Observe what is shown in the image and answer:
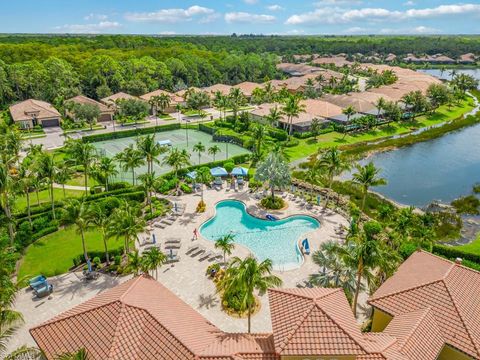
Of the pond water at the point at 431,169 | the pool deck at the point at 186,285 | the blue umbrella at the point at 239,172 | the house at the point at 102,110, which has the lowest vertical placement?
the pond water at the point at 431,169

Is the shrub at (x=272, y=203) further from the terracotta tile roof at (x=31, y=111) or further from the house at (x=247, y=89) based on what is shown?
the house at (x=247, y=89)

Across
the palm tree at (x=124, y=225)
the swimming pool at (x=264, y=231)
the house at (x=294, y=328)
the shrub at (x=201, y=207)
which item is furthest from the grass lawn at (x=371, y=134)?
the house at (x=294, y=328)

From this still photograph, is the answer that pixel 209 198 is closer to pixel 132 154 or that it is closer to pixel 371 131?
pixel 132 154

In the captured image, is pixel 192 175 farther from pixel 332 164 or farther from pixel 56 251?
pixel 56 251

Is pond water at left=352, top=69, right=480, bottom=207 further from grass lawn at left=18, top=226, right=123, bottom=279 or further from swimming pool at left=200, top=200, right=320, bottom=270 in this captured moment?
grass lawn at left=18, top=226, right=123, bottom=279

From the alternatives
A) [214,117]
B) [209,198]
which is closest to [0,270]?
[209,198]

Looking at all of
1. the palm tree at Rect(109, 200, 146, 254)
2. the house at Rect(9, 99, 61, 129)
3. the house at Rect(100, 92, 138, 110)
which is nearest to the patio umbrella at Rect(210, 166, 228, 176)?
the palm tree at Rect(109, 200, 146, 254)

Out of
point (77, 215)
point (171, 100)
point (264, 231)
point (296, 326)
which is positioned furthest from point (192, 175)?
point (171, 100)
